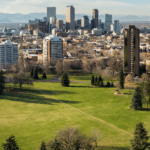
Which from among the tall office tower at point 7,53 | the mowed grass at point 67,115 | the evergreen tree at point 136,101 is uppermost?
the tall office tower at point 7,53

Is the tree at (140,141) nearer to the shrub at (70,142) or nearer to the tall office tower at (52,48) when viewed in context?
the shrub at (70,142)

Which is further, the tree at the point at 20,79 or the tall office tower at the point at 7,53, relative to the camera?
the tall office tower at the point at 7,53

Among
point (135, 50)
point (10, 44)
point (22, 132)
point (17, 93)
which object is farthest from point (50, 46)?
point (22, 132)

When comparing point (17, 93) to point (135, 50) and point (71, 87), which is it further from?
point (135, 50)

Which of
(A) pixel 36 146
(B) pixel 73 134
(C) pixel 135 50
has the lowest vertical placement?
(A) pixel 36 146

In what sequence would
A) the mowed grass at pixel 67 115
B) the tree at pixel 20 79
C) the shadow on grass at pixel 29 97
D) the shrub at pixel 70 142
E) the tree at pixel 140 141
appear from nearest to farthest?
1. the tree at pixel 140 141
2. the shrub at pixel 70 142
3. the mowed grass at pixel 67 115
4. the shadow on grass at pixel 29 97
5. the tree at pixel 20 79

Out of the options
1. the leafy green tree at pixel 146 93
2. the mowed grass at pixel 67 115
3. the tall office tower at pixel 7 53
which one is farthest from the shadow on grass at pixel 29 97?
the tall office tower at pixel 7 53

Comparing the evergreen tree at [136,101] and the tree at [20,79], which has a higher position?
the tree at [20,79]

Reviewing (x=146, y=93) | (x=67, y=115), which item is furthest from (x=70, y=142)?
(x=146, y=93)
